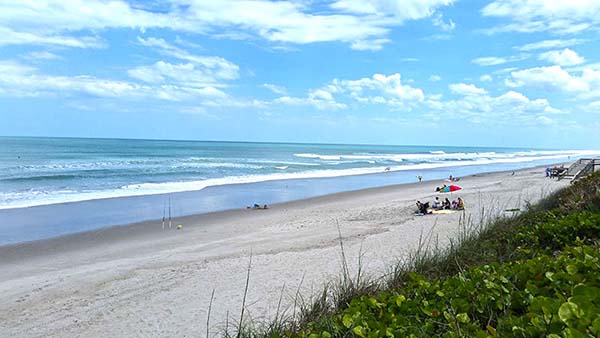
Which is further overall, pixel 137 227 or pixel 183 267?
pixel 137 227

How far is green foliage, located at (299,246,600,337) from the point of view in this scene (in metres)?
1.75

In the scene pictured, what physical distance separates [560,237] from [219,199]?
16.9 meters

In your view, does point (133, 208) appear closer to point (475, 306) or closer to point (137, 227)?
point (137, 227)

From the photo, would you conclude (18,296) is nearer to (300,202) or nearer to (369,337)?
(369,337)

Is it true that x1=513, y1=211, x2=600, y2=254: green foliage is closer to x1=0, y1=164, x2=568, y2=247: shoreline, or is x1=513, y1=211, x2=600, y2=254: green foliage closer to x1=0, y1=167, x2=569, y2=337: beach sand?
x1=0, y1=167, x2=569, y2=337: beach sand

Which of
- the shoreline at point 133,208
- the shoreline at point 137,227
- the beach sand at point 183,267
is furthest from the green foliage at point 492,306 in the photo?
the shoreline at point 133,208

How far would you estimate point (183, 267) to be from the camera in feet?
28.9

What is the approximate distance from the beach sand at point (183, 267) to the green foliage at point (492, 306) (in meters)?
1.22

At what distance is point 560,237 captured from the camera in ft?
15.2

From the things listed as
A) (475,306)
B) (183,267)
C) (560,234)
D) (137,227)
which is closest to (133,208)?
(137,227)

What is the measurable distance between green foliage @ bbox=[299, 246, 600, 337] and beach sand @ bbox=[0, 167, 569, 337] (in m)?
1.22

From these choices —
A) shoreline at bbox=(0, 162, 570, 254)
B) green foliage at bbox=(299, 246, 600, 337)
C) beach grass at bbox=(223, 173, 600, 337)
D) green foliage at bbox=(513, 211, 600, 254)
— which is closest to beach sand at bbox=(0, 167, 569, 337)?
shoreline at bbox=(0, 162, 570, 254)

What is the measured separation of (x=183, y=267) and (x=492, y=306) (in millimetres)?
7314

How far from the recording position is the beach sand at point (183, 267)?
624cm
